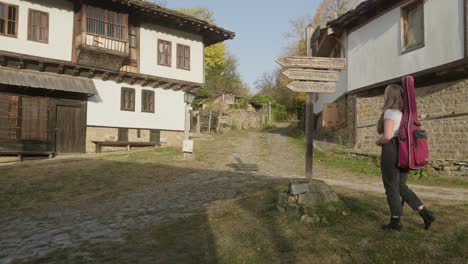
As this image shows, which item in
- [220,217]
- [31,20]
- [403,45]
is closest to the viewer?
[220,217]

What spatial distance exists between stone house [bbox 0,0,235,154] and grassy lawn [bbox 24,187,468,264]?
12663 millimetres

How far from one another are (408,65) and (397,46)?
1.03m

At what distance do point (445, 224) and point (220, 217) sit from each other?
3339 mm

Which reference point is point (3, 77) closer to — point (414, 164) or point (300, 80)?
point (300, 80)

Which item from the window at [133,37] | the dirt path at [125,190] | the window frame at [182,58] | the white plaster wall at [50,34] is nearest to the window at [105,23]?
the white plaster wall at [50,34]

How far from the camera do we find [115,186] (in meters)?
10.2

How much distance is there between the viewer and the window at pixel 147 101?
2003cm

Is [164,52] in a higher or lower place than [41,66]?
higher

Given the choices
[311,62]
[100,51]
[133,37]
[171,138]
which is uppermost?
[133,37]

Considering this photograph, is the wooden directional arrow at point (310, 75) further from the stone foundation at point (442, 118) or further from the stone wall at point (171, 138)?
the stone wall at point (171, 138)

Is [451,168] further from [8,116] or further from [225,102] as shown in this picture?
[225,102]

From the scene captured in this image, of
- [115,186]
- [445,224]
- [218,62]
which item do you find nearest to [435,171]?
[445,224]

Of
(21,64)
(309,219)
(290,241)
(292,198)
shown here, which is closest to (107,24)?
(21,64)

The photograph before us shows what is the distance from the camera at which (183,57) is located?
21188 millimetres
